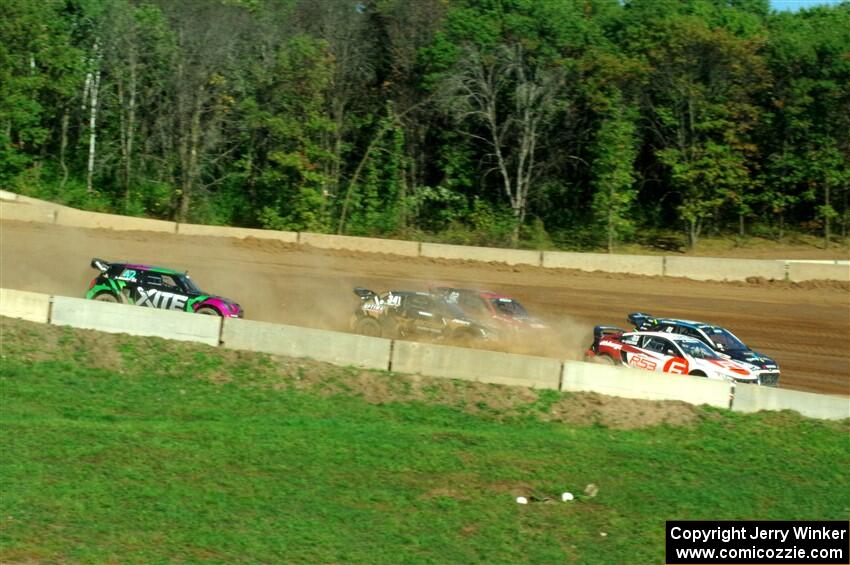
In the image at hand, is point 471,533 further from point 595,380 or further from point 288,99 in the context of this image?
point 288,99

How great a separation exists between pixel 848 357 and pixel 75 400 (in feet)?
53.2

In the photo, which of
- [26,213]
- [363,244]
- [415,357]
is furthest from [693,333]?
[26,213]

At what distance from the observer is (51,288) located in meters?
23.6

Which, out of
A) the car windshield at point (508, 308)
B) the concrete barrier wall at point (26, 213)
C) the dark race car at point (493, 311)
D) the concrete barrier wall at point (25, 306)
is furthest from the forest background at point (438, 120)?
the concrete barrier wall at point (25, 306)

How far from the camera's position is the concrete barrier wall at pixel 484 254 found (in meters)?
29.9

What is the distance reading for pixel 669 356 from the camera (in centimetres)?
1933

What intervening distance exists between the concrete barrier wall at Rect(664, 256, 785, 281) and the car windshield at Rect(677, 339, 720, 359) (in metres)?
9.71

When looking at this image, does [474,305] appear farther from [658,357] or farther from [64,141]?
→ [64,141]

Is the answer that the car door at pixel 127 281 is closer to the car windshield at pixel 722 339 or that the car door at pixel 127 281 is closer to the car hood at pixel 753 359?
the car windshield at pixel 722 339

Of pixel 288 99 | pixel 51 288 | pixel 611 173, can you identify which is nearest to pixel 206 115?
pixel 288 99

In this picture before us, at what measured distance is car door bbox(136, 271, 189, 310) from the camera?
66.9 feet

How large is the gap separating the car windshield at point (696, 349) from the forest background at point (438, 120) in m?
16.9

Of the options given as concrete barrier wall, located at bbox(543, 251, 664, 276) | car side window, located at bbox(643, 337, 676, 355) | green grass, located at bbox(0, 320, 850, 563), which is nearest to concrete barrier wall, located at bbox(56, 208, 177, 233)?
concrete barrier wall, located at bbox(543, 251, 664, 276)

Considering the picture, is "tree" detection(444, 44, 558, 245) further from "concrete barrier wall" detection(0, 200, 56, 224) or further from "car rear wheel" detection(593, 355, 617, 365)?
"car rear wheel" detection(593, 355, 617, 365)
